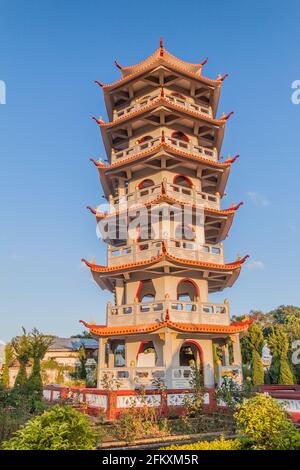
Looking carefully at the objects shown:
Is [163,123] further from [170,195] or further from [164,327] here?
[164,327]

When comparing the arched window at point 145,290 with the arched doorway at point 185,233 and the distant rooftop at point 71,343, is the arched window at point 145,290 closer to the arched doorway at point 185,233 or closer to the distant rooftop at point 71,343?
the arched doorway at point 185,233

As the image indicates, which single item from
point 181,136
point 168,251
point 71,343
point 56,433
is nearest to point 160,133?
point 181,136

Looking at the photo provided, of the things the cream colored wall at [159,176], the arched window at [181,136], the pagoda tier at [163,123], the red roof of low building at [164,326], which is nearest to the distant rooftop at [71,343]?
the red roof of low building at [164,326]

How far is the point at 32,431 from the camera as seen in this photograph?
575 cm

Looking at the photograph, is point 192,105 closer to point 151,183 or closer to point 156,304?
point 151,183

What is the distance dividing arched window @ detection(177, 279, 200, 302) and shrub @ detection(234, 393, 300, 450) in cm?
1119

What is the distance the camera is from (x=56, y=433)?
5.70m

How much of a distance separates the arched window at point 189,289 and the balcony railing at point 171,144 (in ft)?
22.2

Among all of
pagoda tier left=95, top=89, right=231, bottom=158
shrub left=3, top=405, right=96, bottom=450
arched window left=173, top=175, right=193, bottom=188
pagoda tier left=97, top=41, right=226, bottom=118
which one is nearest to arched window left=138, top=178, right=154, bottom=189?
arched window left=173, top=175, right=193, bottom=188

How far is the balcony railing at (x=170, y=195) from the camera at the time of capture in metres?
19.2

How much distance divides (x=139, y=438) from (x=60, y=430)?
191 inches

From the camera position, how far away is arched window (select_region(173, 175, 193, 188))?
21.0m
